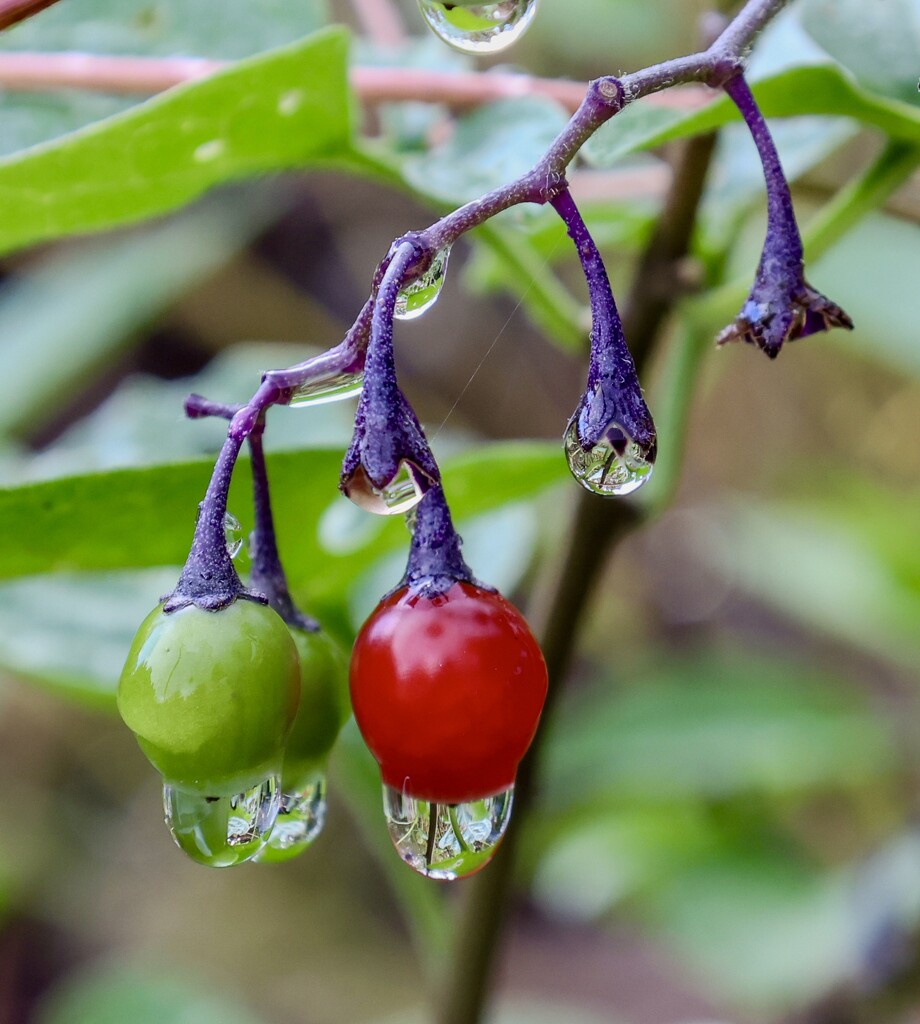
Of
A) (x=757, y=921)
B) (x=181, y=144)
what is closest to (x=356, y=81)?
(x=181, y=144)

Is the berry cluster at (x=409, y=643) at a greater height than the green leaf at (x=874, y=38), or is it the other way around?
the green leaf at (x=874, y=38)

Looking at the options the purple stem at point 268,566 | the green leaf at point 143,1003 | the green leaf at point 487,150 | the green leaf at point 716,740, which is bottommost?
the green leaf at point 143,1003

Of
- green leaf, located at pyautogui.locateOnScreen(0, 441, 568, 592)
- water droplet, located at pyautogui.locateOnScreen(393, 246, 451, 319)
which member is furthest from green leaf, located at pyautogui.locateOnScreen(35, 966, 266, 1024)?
water droplet, located at pyautogui.locateOnScreen(393, 246, 451, 319)

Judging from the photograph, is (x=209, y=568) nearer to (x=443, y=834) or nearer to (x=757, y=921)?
(x=443, y=834)

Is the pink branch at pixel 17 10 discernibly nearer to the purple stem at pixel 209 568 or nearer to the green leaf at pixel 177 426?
the purple stem at pixel 209 568

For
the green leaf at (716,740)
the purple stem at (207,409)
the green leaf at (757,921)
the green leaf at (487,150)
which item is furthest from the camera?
the green leaf at (716,740)

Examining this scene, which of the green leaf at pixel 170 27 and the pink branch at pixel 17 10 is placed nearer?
the pink branch at pixel 17 10

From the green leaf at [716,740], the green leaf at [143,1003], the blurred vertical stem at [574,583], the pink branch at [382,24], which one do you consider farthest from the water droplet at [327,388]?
the green leaf at [143,1003]
